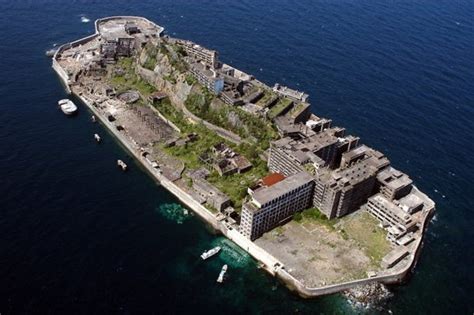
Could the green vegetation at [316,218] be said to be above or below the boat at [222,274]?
above

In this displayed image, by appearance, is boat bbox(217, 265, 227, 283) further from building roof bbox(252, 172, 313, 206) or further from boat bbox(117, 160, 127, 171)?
boat bbox(117, 160, 127, 171)

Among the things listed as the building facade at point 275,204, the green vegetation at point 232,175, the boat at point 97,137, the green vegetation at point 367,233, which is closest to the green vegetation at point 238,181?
the green vegetation at point 232,175

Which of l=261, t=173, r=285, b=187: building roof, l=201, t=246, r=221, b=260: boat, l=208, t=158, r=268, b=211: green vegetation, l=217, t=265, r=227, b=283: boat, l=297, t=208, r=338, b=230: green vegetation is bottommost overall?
l=217, t=265, r=227, b=283: boat

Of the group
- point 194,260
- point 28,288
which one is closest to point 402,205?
point 194,260

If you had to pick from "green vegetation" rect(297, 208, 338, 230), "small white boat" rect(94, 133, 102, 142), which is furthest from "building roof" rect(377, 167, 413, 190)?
"small white boat" rect(94, 133, 102, 142)

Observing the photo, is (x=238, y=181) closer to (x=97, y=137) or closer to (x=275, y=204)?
(x=275, y=204)

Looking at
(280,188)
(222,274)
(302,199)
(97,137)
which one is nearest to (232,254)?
(222,274)

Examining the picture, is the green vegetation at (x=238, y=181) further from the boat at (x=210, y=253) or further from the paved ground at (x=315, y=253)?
the paved ground at (x=315, y=253)

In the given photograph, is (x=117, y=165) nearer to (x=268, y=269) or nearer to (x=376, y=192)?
(x=268, y=269)

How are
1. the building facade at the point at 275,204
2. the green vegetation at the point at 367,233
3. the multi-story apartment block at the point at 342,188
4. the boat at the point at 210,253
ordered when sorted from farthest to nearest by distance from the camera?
the multi-story apartment block at the point at 342,188 → the green vegetation at the point at 367,233 → the building facade at the point at 275,204 → the boat at the point at 210,253
